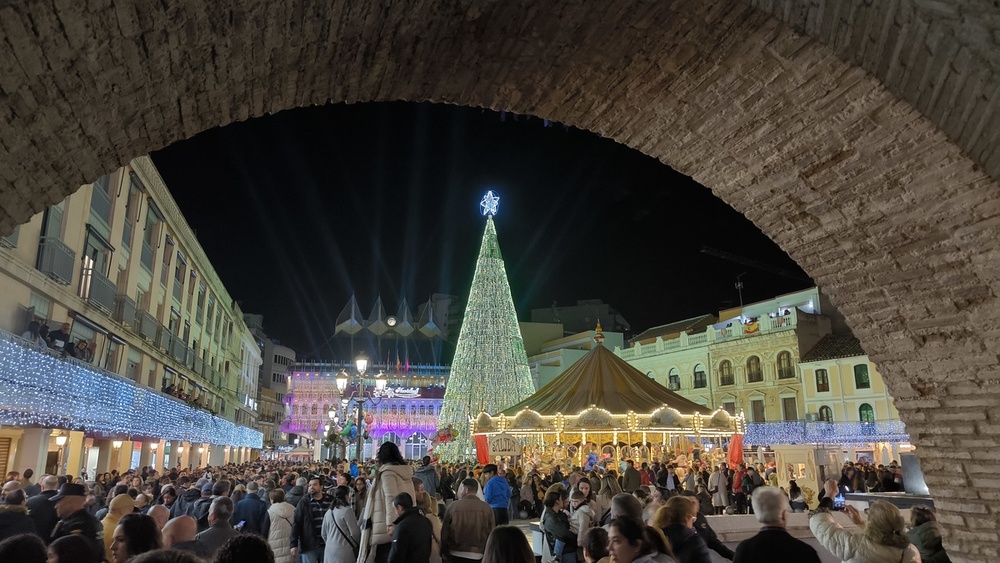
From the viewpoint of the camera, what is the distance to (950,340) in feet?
16.5

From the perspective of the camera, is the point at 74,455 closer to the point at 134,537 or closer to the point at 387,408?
Result: the point at 134,537

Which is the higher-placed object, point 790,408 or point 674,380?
point 674,380

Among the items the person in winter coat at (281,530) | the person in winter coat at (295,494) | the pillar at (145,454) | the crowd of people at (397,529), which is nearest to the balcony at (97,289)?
the pillar at (145,454)

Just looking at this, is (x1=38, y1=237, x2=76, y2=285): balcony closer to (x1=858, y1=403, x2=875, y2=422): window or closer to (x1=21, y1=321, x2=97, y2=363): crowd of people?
(x1=21, y1=321, x2=97, y2=363): crowd of people

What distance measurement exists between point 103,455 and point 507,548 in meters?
22.2

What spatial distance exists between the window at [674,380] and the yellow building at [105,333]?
25.1 m

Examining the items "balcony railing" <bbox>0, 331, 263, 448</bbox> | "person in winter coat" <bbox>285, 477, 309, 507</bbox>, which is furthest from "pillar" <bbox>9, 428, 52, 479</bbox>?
"person in winter coat" <bbox>285, 477, 309, 507</bbox>

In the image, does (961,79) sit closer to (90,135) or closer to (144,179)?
(90,135)

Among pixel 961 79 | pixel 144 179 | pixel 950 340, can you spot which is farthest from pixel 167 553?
pixel 144 179

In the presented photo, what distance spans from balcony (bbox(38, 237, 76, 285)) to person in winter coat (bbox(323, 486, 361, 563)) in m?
11.0

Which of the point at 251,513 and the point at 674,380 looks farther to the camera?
the point at 674,380

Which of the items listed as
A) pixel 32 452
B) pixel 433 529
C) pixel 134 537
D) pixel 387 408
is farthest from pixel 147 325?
pixel 387 408

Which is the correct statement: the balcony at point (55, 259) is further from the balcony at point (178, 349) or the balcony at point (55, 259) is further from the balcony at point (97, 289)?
the balcony at point (178, 349)

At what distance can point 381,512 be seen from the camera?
20.3 feet
